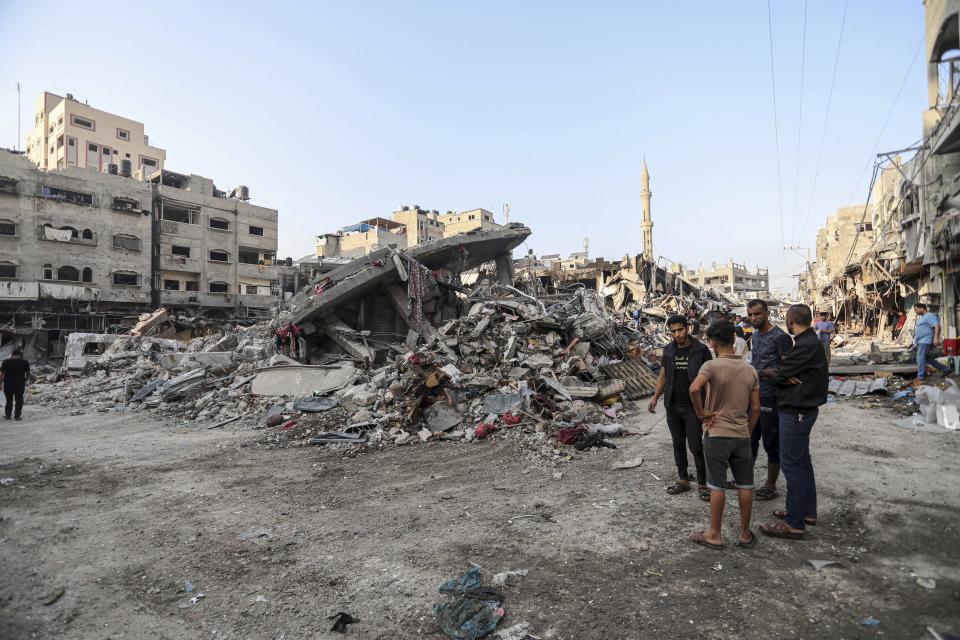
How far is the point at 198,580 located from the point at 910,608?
4034 millimetres

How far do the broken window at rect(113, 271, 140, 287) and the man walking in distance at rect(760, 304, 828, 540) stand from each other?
36778 mm

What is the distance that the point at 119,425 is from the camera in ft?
29.7

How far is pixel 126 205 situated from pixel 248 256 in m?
8.46

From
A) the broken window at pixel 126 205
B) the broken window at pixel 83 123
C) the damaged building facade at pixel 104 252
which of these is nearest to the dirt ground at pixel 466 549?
the damaged building facade at pixel 104 252

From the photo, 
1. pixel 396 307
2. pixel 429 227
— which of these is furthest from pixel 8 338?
pixel 429 227

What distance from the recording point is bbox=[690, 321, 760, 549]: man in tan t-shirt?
3.15m

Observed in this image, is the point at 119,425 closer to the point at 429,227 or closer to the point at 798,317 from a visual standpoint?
the point at 798,317

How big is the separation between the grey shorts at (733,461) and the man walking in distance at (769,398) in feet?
2.72

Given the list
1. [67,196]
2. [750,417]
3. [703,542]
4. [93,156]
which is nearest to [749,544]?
[703,542]

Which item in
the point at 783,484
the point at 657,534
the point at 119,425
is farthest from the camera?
the point at 119,425

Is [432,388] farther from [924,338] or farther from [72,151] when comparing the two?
[72,151]

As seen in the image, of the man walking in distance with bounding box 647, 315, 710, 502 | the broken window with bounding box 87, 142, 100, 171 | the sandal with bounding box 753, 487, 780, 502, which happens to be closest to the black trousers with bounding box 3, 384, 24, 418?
the man walking in distance with bounding box 647, 315, 710, 502

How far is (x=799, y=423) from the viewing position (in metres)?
3.29

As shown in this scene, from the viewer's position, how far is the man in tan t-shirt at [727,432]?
3152 millimetres
